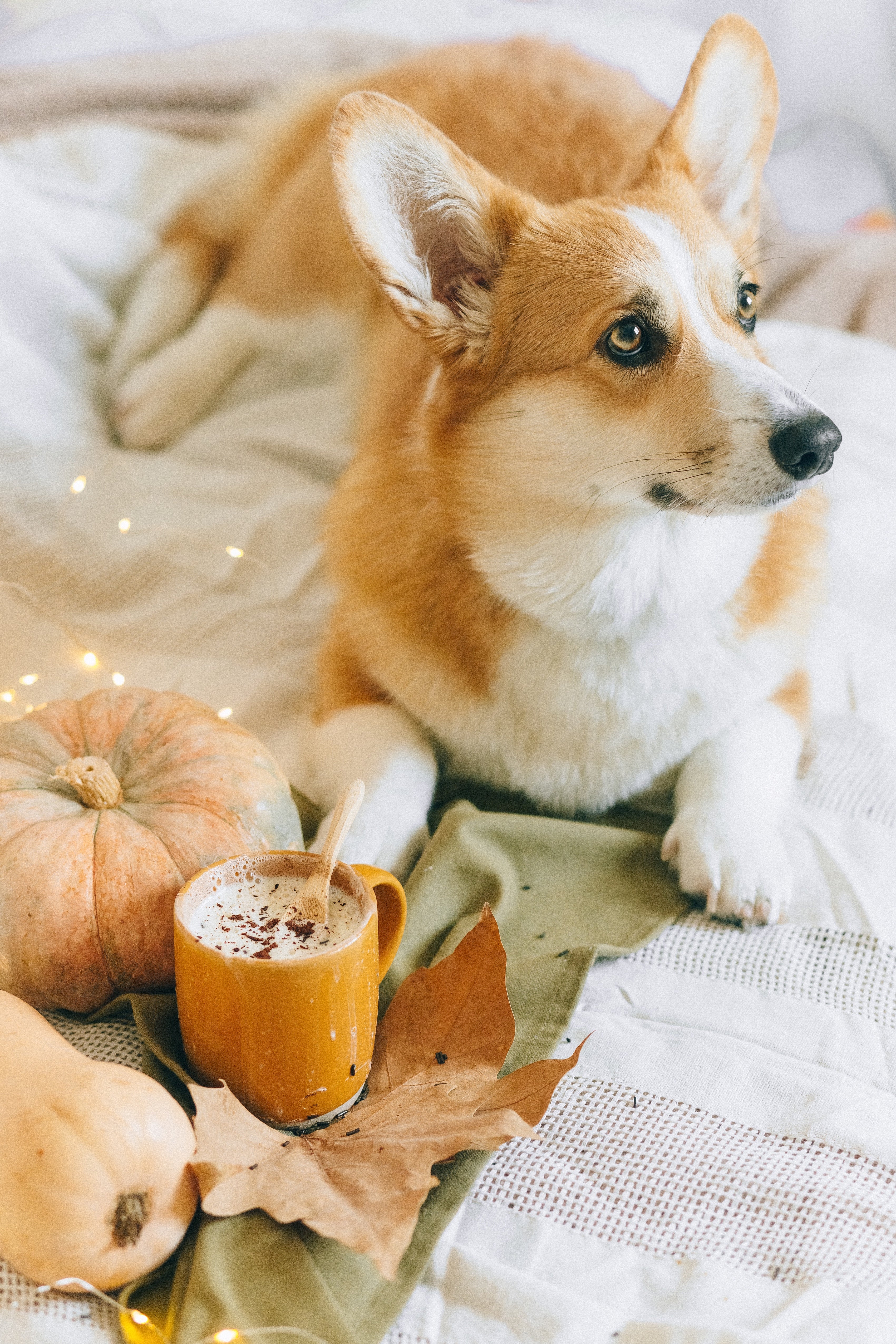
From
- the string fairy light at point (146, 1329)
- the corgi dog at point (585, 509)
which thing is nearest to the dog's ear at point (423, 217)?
the corgi dog at point (585, 509)

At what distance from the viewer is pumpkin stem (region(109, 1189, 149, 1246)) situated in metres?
0.82

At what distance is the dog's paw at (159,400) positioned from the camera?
7.43 ft

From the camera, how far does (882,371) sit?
89.9 inches

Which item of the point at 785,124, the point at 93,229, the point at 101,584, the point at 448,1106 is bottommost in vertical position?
the point at 101,584

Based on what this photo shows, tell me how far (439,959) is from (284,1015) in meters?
0.28

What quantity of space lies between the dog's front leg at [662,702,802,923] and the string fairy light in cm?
67

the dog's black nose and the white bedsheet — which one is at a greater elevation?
the dog's black nose

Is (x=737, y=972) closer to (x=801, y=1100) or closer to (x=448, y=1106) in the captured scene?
(x=801, y=1100)

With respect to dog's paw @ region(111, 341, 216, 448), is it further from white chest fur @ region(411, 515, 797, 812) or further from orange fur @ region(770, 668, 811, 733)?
orange fur @ region(770, 668, 811, 733)

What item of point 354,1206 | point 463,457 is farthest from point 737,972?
point 463,457

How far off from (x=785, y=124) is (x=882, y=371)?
5.08ft

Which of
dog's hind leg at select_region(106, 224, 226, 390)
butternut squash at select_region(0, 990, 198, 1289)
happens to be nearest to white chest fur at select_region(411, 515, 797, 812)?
butternut squash at select_region(0, 990, 198, 1289)

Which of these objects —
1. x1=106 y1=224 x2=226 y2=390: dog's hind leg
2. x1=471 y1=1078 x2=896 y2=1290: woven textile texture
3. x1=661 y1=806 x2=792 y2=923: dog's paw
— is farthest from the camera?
x1=106 y1=224 x2=226 y2=390: dog's hind leg

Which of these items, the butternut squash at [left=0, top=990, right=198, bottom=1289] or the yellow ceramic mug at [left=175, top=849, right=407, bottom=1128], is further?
the yellow ceramic mug at [left=175, top=849, right=407, bottom=1128]
